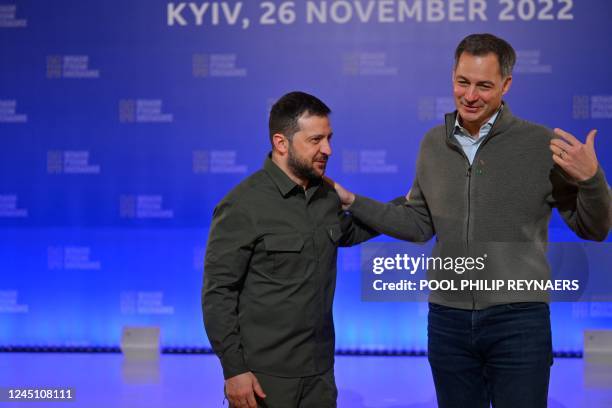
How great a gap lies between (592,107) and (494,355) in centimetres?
334

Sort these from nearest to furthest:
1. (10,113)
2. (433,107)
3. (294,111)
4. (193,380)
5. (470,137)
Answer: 1. (470,137)
2. (294,111)
3. (193,380)
4. (433,107)
5. (10,113)

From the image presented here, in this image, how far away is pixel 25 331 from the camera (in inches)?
211

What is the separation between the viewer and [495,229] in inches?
86.1

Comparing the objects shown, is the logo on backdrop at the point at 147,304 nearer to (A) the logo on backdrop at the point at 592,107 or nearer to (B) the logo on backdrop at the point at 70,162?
(B) the logo on backdrop at the point at 70,162

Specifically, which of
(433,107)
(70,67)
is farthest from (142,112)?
(433,107)

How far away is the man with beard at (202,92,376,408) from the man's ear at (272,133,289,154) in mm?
16

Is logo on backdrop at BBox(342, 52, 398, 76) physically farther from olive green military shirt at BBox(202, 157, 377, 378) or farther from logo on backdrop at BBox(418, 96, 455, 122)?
olive green military shirt at BBox(202, 157, 377, 378)

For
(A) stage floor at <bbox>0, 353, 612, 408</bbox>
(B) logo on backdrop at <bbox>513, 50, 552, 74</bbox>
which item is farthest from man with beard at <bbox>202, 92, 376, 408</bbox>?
(B) logo on backdrop at <bbox>513, 50, 552, 74</bbox>

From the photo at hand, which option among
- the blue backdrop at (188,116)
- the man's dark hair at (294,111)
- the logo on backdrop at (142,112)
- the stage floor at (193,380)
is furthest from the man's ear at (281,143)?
the logo on backdrop at (142,112)

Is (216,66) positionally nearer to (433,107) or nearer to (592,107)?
(433,107)

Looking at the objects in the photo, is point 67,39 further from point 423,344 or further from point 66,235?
point 423,344

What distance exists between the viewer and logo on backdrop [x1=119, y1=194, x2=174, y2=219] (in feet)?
17.2

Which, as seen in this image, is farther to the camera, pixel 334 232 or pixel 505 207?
pixel 334 232

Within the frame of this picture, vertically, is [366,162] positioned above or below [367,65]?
below
